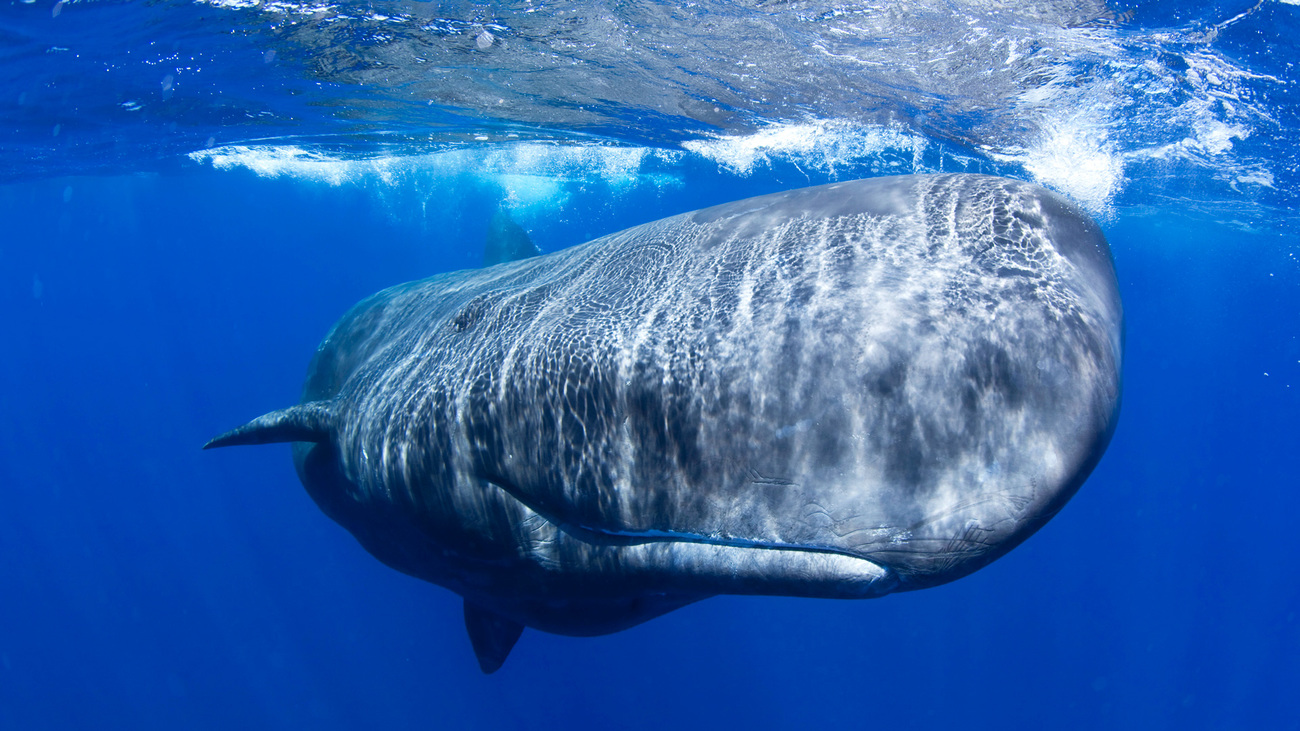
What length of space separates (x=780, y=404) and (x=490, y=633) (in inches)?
183

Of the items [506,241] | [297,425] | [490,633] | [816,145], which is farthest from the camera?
[816,145]

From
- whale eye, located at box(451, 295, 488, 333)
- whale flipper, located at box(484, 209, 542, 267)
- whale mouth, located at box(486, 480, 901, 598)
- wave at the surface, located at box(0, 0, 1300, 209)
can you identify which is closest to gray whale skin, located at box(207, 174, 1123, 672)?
whale mouth, located at box(486, 480, 901, 598)

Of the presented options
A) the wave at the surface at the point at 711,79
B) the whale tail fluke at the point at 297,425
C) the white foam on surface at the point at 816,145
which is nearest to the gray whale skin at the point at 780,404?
the whale tail fluke at the point at 297,425

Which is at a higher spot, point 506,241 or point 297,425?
point 297,425

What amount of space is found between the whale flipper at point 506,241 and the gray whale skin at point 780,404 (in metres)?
6.47

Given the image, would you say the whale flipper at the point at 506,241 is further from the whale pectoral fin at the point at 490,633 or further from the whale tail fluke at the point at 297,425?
the whale pectoral fin at the point at 490,633

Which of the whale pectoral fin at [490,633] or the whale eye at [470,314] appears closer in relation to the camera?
the whale eye at [470,314]

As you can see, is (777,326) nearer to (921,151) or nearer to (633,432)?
(633,432)

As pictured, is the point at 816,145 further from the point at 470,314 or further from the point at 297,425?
the point at 297,425

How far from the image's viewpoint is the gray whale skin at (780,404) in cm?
184

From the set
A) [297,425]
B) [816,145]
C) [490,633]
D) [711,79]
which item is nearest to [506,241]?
[297,425]

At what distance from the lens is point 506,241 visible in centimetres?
981

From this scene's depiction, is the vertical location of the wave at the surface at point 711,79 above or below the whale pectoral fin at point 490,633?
above

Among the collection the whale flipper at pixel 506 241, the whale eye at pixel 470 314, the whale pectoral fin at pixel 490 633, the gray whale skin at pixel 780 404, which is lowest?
the whale pectoral fin at pixel 490 633
